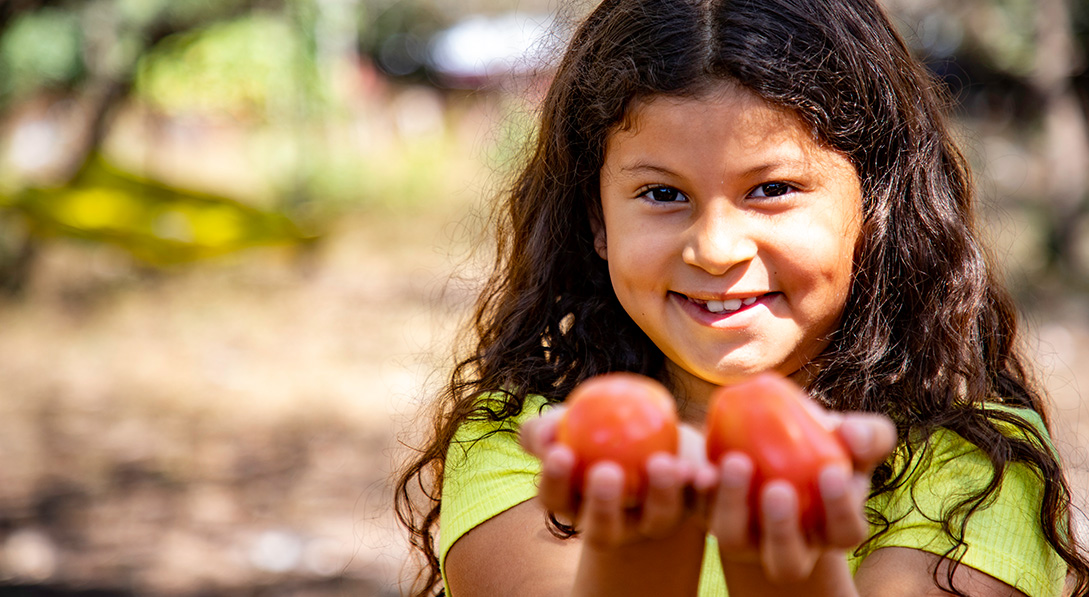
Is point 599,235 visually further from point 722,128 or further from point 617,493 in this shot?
point 617,493

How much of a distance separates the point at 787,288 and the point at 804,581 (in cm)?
51

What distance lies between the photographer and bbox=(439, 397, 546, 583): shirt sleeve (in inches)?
60.7

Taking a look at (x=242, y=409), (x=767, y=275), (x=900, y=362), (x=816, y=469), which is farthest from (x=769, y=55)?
(x=242, y=409)

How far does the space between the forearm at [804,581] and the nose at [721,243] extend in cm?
46

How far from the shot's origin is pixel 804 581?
106cm

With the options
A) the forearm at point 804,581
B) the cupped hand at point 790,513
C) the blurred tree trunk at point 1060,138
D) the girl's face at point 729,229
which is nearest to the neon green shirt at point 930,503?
the girl's face at point 729,229

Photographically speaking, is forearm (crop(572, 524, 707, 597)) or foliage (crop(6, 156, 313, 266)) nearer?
forearm (crop(572, 524, 707, 597))

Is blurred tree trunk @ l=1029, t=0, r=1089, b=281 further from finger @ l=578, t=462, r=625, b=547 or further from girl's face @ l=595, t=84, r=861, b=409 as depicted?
finger @ l=578, t=462, r=625, b=547

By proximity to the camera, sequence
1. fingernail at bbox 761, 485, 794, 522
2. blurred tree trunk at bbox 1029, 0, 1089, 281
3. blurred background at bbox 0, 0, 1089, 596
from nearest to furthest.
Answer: fingernail at bbox 761, 485, 794, 522, blurred background at bbox 0, 0, 1089, 596, blurred tree trunk at bbox 1029, 0, 1089, 281

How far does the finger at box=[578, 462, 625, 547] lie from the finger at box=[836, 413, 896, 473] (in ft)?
0.72

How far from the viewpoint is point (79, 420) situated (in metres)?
5.54

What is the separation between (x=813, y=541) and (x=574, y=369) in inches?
32.1

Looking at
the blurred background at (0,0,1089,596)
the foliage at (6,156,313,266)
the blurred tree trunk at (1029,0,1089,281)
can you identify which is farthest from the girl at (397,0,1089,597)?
the blurred tree trunk at (1029,0,1089,281)

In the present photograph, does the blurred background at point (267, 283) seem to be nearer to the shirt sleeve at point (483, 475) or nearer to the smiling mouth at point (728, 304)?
the shirt sleeve at point (483, 475)
